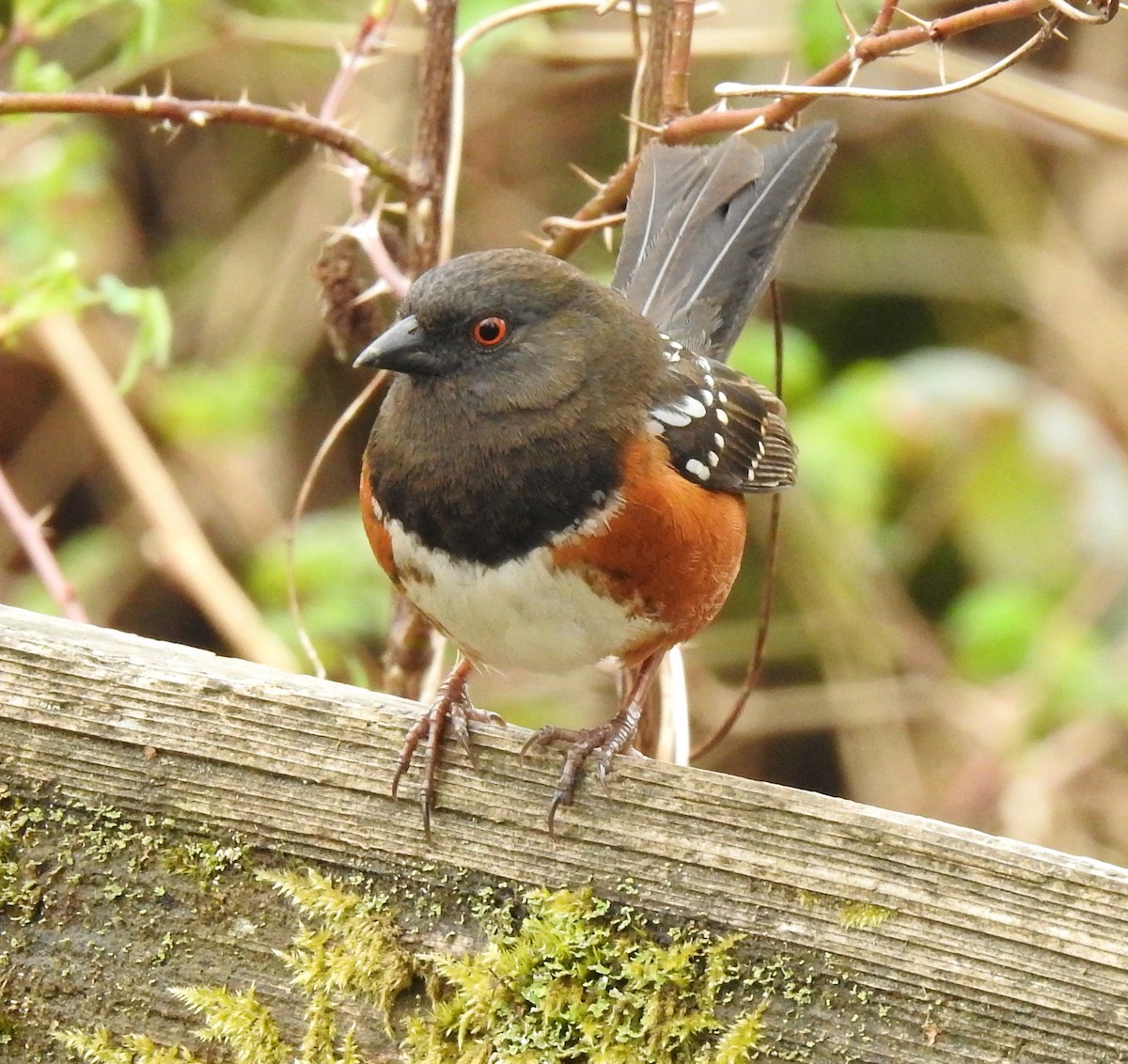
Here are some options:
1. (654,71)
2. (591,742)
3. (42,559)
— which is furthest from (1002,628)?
(42,559)

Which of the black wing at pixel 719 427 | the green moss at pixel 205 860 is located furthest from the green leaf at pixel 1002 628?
the green moss at pixel 205 860

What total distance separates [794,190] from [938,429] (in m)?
1.32

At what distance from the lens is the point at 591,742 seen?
1.50 m

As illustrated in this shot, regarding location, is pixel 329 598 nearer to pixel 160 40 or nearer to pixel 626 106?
pixel 160 40

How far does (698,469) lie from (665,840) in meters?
0.69

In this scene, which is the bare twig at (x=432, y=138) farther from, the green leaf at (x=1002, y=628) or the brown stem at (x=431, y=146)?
the green leaf at (x=1002, y=628)

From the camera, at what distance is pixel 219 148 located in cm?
408

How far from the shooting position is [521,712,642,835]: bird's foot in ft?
4.50

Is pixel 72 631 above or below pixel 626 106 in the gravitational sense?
above

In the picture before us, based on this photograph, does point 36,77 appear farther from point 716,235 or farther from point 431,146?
point 716,235

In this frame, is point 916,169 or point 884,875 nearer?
point 884,875

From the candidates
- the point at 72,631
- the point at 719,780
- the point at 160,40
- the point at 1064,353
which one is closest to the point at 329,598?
the point at 160,40

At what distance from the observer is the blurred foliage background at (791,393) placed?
309 cm

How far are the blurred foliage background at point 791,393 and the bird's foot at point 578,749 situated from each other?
119 centimetres
